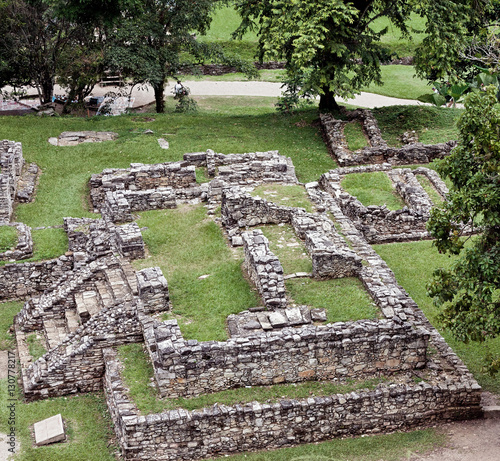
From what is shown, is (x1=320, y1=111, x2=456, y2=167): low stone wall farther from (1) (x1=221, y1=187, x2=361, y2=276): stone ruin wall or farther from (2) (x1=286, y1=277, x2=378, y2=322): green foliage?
(2) (x1=286, y1=277, x2=378, y2=322): green foliage

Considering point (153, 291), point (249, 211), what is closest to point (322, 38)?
point (249, 211)

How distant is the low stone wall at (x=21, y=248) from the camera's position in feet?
80.6

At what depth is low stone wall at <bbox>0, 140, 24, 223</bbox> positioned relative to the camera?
27.3 metres

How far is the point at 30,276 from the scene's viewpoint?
79.3 ft

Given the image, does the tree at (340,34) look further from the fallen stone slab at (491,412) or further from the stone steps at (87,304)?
the fallen stone slab at (491,412)

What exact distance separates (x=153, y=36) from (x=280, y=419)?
25292 mm

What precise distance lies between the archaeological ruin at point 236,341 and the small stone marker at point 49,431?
129 centimetres

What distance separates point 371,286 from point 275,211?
16.1 feet

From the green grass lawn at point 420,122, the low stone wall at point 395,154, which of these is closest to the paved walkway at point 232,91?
the green grass lawn at point 420,122

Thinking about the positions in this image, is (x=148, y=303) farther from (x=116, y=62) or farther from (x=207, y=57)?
(x=207, y=57)

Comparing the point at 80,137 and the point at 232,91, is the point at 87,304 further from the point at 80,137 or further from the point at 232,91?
the point at 232,91

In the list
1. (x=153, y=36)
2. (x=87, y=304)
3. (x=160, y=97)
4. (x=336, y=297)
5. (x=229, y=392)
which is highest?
(x=336, y=297)

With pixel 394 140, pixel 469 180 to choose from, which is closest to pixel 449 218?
pixel 469 180

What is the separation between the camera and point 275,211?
23547 mm
